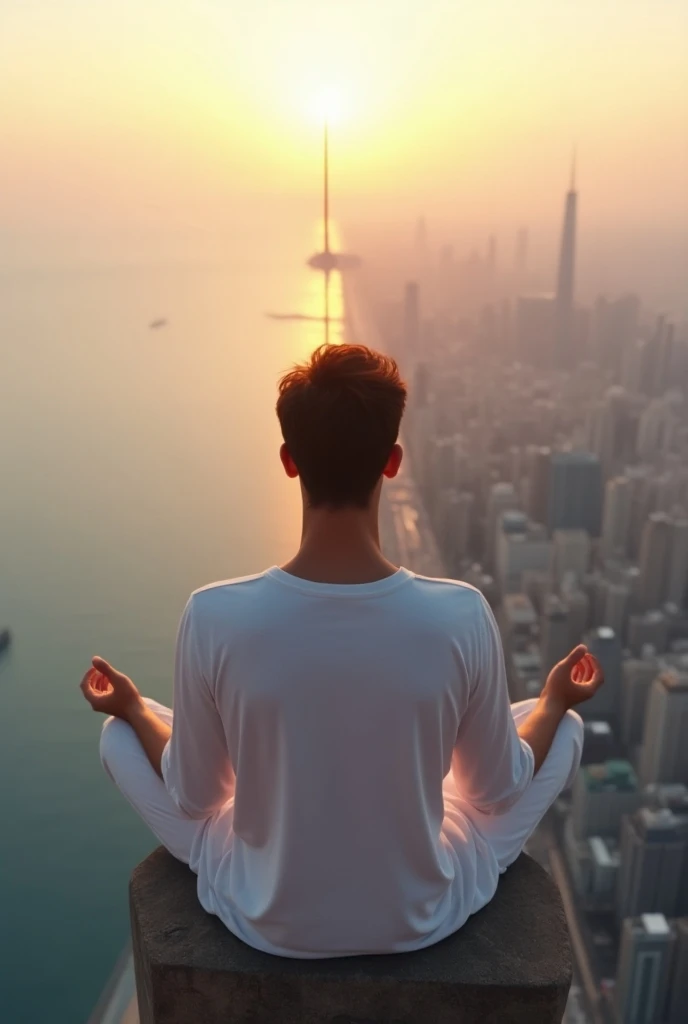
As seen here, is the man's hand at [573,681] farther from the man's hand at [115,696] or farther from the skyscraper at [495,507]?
the skyscraper at [495,507]

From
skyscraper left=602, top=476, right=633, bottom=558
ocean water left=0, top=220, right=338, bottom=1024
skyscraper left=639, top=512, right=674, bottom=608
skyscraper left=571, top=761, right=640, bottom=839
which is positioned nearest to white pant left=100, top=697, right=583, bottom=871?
ocean water left=0, top=220, right=338, bottom=1024

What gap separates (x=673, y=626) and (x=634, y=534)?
0.66m

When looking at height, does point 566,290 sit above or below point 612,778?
above

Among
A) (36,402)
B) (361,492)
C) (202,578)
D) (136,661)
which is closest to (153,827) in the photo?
(361,492)

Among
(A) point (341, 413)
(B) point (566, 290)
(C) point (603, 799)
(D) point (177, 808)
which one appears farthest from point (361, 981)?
(B) point (566, 290)

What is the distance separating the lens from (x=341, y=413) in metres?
0.52

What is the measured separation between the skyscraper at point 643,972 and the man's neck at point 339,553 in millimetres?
2712

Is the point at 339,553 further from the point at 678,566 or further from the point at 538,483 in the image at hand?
the point at 538,483

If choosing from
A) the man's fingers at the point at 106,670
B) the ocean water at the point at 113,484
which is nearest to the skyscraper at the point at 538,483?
the ocean water at the point at 113,484

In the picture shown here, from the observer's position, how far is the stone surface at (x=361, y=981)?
2.13ft

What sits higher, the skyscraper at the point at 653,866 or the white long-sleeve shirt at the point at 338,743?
the white long-sleeve shirt at the point at 338,743

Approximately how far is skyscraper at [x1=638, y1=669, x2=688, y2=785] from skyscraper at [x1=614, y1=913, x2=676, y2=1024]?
62cm

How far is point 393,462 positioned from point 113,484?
3.04 metres

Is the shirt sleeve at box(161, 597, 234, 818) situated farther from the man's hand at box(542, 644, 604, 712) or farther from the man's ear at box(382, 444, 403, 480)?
the man's hand at box(542, 644, 604, 712)
